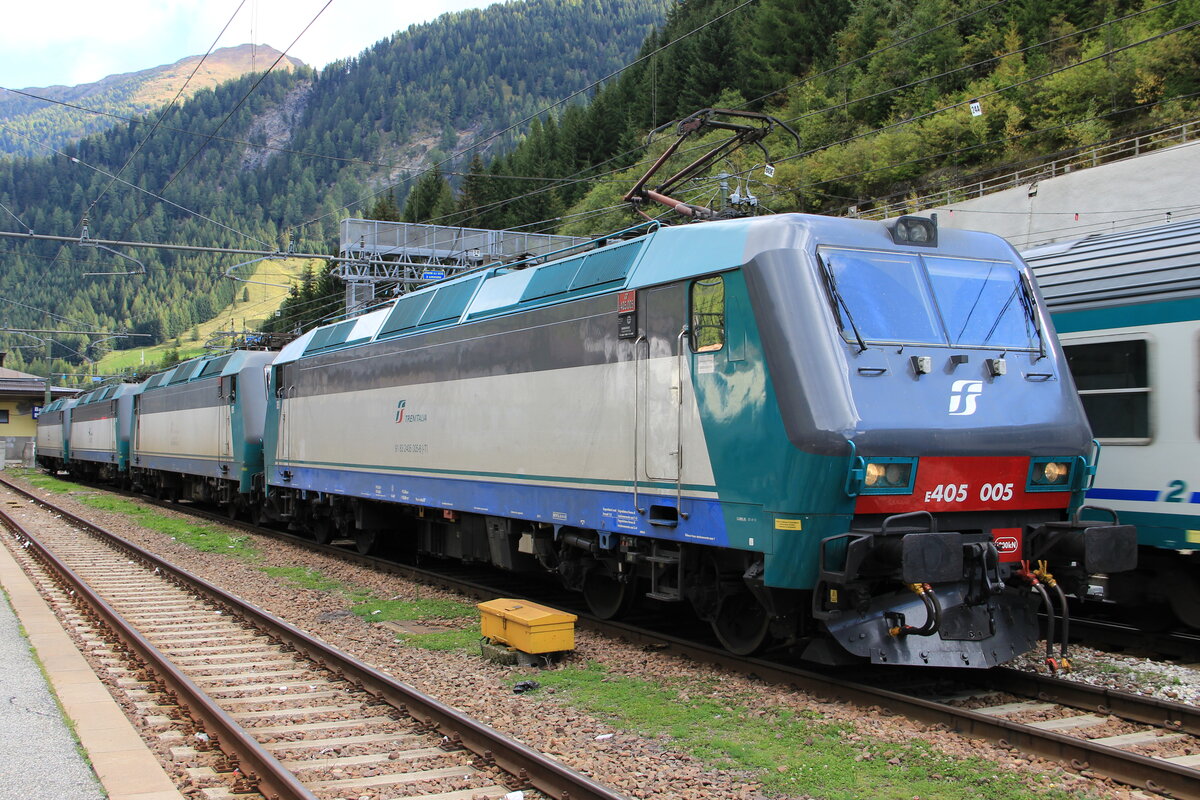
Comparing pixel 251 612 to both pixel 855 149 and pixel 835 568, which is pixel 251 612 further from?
pixel 855 149

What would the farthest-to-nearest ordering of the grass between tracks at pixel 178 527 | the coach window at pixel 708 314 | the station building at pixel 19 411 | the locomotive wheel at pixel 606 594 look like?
1. the station building at pixel 19 411
2. the grass between tracks at pixel 178 527
3. the locomotive wheel at pixel 606 594
4. the coach window at pixel 708 314

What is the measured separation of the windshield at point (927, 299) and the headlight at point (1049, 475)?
0.93m

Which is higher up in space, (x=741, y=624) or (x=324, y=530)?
(x=741, y=624)

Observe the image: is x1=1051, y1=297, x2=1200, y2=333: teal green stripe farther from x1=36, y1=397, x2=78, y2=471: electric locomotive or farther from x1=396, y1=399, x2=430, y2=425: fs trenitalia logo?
x1=36, y1=397, x2=78, y2=471: electric locomotive

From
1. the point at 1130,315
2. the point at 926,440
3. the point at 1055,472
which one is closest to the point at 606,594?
the point at 926,440

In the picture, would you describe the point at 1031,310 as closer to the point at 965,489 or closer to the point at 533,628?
the point at 965,489

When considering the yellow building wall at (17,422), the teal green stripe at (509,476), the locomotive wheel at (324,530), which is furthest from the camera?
the yellow building wall at (17,422)

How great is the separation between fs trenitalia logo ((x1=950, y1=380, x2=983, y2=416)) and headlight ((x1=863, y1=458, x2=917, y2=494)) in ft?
1.97

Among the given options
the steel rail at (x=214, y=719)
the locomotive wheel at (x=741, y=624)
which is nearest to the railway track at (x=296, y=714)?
the steel rail at (x=214, y=719)

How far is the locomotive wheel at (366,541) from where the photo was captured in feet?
54.5

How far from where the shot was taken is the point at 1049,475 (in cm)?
808

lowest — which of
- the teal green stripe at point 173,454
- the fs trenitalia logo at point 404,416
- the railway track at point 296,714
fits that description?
the railway track at point 296,714

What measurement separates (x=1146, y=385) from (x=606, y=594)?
558cm

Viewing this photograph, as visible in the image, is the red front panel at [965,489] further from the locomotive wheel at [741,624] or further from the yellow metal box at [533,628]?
the yellow metal box at [533,628]
